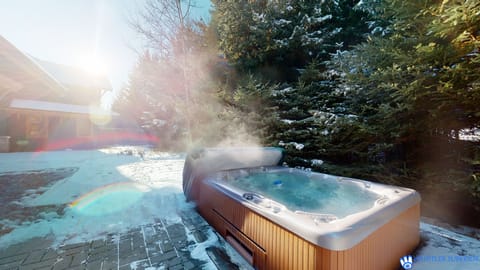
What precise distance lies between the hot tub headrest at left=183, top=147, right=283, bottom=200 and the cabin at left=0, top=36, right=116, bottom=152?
18.0ft

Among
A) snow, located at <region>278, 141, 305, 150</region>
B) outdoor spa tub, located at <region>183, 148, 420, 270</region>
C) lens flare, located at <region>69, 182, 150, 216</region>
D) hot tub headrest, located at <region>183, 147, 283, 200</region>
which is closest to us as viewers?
outdoor spa tub, located at <region>183, 148, 420, 270</region>

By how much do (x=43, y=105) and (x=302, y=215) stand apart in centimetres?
1316

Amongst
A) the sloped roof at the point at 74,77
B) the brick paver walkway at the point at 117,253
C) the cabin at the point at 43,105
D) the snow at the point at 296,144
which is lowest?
the brick paver walkway at the point at 117,253

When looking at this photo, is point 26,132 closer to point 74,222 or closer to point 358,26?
point 74,222

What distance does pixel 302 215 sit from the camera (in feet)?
5.34

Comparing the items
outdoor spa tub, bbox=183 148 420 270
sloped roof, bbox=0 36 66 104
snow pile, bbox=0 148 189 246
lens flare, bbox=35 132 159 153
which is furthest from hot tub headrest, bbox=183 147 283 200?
lens flare, bbox=35 132 159 153

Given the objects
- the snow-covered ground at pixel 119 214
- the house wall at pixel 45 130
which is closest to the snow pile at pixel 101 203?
the snow-covered ground at pixel 119 214

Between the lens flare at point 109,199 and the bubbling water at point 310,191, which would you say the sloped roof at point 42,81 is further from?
the bubbling water at point 310,191

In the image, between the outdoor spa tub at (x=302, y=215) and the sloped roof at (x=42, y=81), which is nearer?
the outdoor spa tub at (x=302, y=215)

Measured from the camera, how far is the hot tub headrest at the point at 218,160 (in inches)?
128

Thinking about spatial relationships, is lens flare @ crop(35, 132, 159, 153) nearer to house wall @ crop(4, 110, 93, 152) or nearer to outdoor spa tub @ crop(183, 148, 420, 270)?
house wall @ crop(4, 110, 93, 152)

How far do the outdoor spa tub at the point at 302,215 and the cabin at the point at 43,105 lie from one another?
6.05 metres

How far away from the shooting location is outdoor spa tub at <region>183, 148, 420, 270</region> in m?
1.38

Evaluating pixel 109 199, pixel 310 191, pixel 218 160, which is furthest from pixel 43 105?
pixel 310 191
